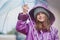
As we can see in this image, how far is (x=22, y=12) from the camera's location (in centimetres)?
89

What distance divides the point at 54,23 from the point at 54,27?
1.1 inches

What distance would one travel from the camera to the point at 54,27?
926 mm

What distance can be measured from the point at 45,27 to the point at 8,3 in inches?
9.8

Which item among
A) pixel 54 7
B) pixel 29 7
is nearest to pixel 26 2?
pixel 29 7

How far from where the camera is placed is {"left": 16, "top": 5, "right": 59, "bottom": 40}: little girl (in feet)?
2.84

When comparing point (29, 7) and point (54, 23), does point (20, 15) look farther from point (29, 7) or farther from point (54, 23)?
point (54, 23)

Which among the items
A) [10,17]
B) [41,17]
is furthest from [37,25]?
[10,17]

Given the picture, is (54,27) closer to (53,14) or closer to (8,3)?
(53,14)

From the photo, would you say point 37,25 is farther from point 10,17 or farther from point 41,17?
point 10,17

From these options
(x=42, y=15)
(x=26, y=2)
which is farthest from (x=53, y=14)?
(x=26, y=2)

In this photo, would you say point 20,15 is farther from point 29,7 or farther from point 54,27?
point 54,27

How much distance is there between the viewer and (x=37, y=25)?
88 cm

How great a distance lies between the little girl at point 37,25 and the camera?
2.84 feet

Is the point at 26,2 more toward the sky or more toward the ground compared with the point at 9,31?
more toward the sky
